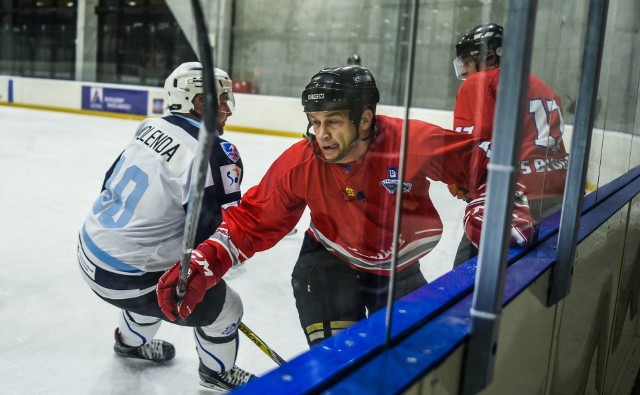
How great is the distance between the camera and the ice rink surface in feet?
6.02

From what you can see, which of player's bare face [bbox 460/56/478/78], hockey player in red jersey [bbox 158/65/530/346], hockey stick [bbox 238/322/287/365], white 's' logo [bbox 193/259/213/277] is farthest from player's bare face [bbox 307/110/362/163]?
hockey stick [bbox 238/322/287/365]

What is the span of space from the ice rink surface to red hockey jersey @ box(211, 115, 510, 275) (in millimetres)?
58

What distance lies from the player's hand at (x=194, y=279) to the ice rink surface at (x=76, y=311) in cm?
28

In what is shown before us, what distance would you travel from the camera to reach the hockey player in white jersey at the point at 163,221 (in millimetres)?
1792

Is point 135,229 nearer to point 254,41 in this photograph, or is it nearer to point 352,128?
point 352,128

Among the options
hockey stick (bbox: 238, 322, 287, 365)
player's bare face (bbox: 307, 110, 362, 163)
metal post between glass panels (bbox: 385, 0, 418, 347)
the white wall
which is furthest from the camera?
hockey stick (bbox: 238, 322, 287, 365)

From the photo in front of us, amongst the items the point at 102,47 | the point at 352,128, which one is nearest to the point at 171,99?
the point at 352,128

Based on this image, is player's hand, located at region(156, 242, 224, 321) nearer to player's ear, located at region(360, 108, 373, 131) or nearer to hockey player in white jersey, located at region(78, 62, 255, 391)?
hockey player in white jersey, located at region(78, 62, 255, 391)

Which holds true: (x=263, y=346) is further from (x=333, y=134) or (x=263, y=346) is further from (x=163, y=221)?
(x=333, y=134)

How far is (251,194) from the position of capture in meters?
1.54

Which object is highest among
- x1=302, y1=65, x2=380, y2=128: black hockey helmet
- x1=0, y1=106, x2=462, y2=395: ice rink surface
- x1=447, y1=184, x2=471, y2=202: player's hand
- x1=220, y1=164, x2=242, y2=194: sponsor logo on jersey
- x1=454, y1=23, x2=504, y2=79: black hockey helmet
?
x1=454, y1=23, x2=504, y2=79: black hockey helmet

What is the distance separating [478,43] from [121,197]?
110cm

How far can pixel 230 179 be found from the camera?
1.86 meters

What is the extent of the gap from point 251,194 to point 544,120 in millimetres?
644
